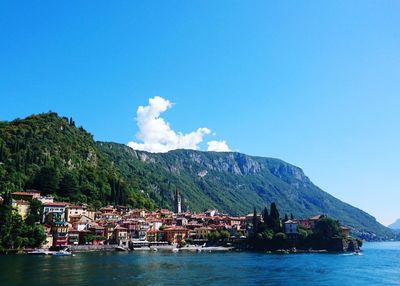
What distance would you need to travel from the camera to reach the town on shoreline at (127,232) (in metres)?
95.1

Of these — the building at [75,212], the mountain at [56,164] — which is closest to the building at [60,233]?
the building at [75,212]

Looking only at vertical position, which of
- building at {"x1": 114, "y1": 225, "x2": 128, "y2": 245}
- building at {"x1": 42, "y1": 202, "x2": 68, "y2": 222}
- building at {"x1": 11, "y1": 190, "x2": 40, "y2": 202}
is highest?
building at {"x1": 11, "y1": 190, "x2": 40, "y2": 202}

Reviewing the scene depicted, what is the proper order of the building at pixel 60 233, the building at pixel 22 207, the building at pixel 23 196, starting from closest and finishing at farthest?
the building at pixel 22 207 → the building at pixel 60 233 → the building at pixel 23 196

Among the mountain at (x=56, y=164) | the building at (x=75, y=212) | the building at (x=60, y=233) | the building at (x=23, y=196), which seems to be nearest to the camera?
the building at (x=60, y=233)

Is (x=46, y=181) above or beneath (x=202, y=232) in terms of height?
above

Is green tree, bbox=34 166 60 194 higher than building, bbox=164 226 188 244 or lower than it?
higher

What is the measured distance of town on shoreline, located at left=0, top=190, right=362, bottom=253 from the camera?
95125 mm

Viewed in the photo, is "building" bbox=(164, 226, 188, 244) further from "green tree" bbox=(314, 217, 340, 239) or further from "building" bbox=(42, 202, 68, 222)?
"green tree" bbox=(314, 217, 340, 239)

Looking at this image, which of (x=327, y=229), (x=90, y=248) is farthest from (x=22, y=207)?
(x=327, y=229)

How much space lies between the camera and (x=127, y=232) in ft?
396

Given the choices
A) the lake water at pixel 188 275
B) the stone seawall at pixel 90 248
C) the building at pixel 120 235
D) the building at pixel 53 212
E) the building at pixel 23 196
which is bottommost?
the lake water at pixel 188 275

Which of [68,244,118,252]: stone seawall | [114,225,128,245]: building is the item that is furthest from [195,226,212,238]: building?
[68,244,118,252]: stone seawall

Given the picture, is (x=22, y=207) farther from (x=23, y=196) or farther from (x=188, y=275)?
(x=188, y=275)

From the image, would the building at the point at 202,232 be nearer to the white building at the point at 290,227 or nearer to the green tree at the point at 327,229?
the white building at the point at 290,227
